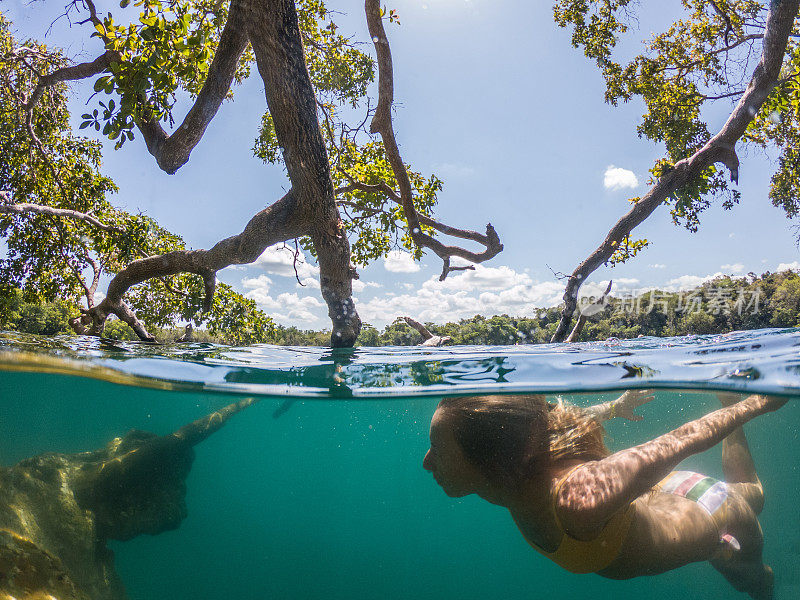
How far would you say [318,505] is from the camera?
29.6 feet

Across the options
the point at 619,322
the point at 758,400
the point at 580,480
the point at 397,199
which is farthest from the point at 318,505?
the point at 619,322

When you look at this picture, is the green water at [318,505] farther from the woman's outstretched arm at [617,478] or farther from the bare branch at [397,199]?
the bare branch at [397,199]

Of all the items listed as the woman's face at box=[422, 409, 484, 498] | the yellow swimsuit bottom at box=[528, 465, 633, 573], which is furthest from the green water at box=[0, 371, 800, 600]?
the woman's face at box=[422, 409, 484, 498]

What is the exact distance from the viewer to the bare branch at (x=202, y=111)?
15.8 ft

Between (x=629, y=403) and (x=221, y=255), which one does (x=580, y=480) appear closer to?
(x=629, y=403)

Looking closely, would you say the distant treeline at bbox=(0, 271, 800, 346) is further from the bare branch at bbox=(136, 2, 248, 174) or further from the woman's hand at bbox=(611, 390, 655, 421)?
the bare branch at bbox=(136, 2, 248, 174)

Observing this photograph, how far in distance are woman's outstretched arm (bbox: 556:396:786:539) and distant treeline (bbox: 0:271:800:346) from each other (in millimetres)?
4639

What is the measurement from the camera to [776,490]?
6.70m

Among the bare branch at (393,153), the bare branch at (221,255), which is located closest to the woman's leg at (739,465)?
the bare branch at (393,153)

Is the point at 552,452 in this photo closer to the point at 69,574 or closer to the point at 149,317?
the point at 69,574

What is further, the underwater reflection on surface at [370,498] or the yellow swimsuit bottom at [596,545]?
the underwater reflection on surface at [370,498]

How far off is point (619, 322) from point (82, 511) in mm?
13074

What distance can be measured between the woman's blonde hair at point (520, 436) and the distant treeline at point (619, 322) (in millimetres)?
4887

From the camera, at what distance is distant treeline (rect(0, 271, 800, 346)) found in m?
8.95
